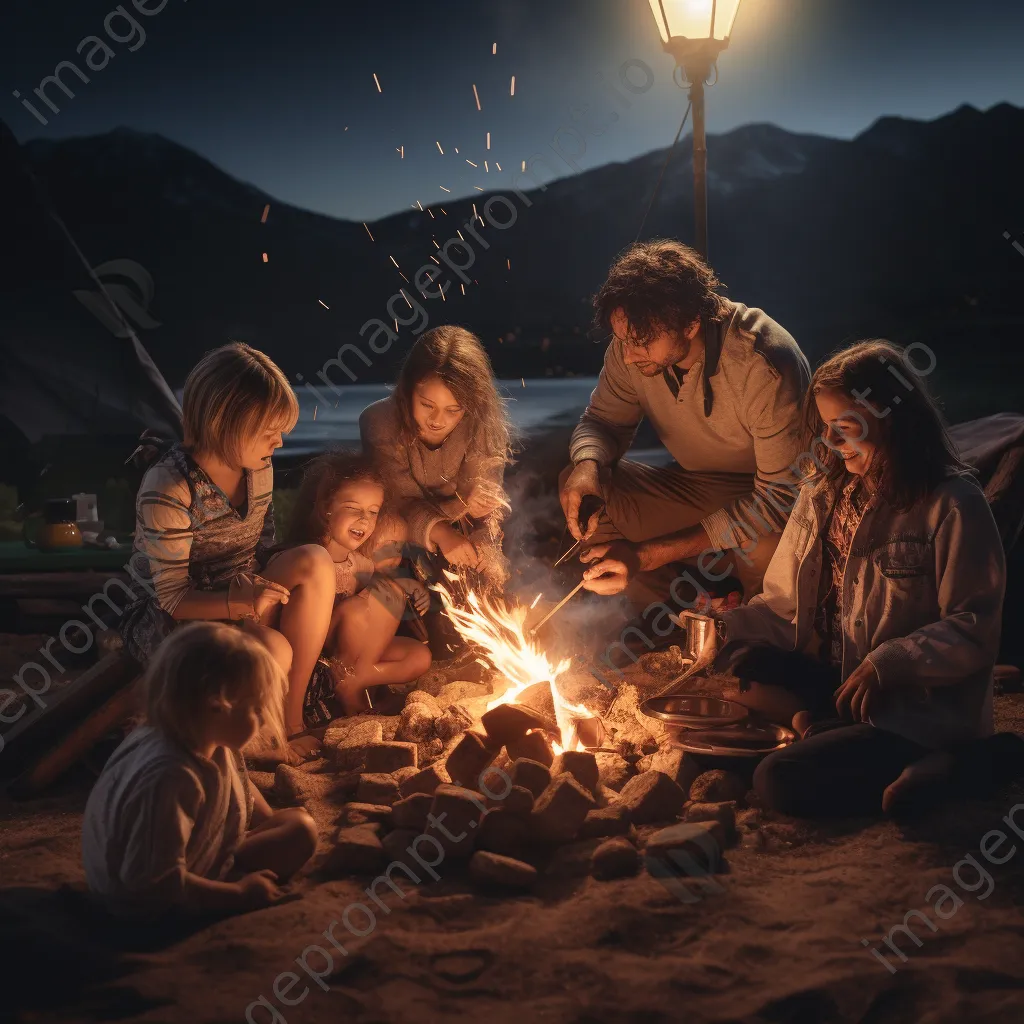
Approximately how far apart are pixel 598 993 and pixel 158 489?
2241 millimetres

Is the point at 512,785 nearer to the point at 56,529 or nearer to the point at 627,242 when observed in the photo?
the point at 56,529

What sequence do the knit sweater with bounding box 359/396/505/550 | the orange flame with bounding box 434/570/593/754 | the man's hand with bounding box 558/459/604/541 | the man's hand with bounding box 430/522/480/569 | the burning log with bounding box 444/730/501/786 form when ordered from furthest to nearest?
the man's hand with bounding box 558/459/604/541 → the knit sweater with bounding box 359/396/505/550 → the man's hand with bounding box 430/522/480/569 → the orange flame with bounding box 434/570/593/754 → the burning log with bounding box 444/730/501/786

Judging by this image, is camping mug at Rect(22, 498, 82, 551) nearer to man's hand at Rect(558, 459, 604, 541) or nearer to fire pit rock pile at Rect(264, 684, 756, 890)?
fire pit rock pile at Rect(264, 684, 756, 890)

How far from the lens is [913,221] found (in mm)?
9000

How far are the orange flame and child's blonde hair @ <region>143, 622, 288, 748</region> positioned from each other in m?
1.45

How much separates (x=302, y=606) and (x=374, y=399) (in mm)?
4462

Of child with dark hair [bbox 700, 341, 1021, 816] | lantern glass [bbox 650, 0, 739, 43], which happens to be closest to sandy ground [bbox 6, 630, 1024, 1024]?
child with dark hair [bbox 700, 341, 1021, 816]

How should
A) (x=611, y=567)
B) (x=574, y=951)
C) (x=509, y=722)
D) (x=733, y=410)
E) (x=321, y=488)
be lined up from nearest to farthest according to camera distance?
(x=574, y=951) → (x=509, y=722) → (x=321, y=488) → (x=611, y=567) → (x=733, y=410)

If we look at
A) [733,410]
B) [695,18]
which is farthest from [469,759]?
[695,18]

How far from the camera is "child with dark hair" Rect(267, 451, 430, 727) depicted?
399 cm

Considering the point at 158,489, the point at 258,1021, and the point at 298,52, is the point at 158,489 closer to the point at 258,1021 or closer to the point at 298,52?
the point at 258,1021

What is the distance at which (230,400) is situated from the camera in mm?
3312

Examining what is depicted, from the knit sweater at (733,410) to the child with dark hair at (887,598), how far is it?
909 millimetres

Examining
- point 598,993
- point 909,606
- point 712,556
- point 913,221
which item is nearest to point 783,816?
point 909,606
